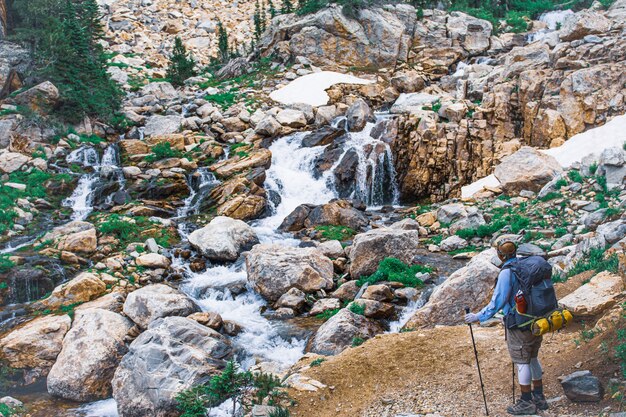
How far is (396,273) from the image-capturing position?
13.2m

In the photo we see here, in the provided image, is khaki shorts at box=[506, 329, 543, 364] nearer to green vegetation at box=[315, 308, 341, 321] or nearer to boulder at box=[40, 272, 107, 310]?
green vegetation at box=[315, 308, 341, 321]

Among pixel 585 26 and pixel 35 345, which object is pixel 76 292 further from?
pixel 585 26

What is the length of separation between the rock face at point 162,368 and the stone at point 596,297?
6.54 m

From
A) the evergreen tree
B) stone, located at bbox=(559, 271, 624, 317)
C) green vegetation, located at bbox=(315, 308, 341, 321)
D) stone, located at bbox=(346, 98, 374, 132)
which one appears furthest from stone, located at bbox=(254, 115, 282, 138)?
stone, located at bbox=(559, 271, 624, 317)

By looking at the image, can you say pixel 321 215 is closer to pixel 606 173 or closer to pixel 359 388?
pixel 606 173

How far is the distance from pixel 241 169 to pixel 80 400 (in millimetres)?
13812

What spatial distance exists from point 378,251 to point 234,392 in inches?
306

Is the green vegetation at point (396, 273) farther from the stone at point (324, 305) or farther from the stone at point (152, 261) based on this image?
the stone at point (152, 261)

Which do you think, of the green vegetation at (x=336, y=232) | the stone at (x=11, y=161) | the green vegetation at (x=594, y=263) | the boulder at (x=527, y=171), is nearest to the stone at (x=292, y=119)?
the green vegetation at (x=336, y=232)

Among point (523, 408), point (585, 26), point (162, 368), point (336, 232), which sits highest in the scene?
point (585, 26)

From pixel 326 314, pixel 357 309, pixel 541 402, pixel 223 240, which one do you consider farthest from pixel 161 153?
pixel 541 402

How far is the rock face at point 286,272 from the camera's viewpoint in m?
13.5

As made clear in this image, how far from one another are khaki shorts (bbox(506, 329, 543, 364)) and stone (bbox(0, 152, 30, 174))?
22.5m

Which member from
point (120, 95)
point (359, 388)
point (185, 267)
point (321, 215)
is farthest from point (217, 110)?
point (359, 388)
